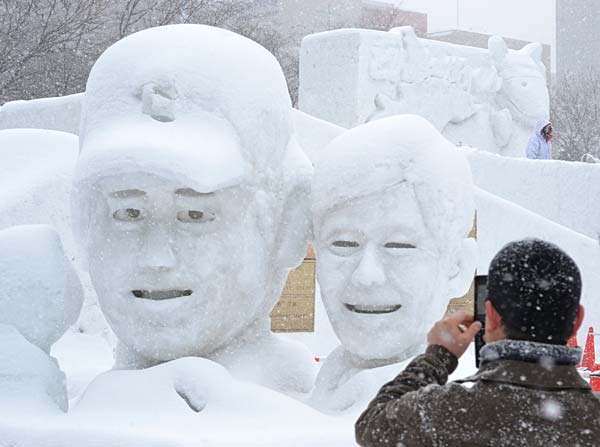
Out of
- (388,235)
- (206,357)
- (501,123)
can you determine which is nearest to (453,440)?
(388,235)

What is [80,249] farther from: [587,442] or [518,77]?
[518,77]

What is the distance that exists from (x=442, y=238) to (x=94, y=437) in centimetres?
172

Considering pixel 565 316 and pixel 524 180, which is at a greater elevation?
pixel 565 316

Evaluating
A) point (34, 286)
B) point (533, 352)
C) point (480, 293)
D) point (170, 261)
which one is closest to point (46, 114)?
point (34, 286)

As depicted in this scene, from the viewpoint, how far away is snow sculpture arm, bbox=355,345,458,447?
243cm

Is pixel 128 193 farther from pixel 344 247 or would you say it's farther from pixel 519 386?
pixel 519 386

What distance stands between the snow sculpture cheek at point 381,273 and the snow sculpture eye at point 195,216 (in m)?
0.53

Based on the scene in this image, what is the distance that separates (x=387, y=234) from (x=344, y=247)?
0.74 feet

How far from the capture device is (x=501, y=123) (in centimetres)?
1684

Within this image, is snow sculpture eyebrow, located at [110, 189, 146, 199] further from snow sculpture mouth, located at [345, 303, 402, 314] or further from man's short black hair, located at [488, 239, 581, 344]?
man's short black hair, located at [488, 239, 581, 344]

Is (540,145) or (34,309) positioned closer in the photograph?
(34,309)

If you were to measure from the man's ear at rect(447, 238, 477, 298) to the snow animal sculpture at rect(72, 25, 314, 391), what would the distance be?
2.36ft

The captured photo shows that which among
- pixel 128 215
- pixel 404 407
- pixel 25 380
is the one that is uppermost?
pixel 404 407

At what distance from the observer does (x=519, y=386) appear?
93.4 inches
